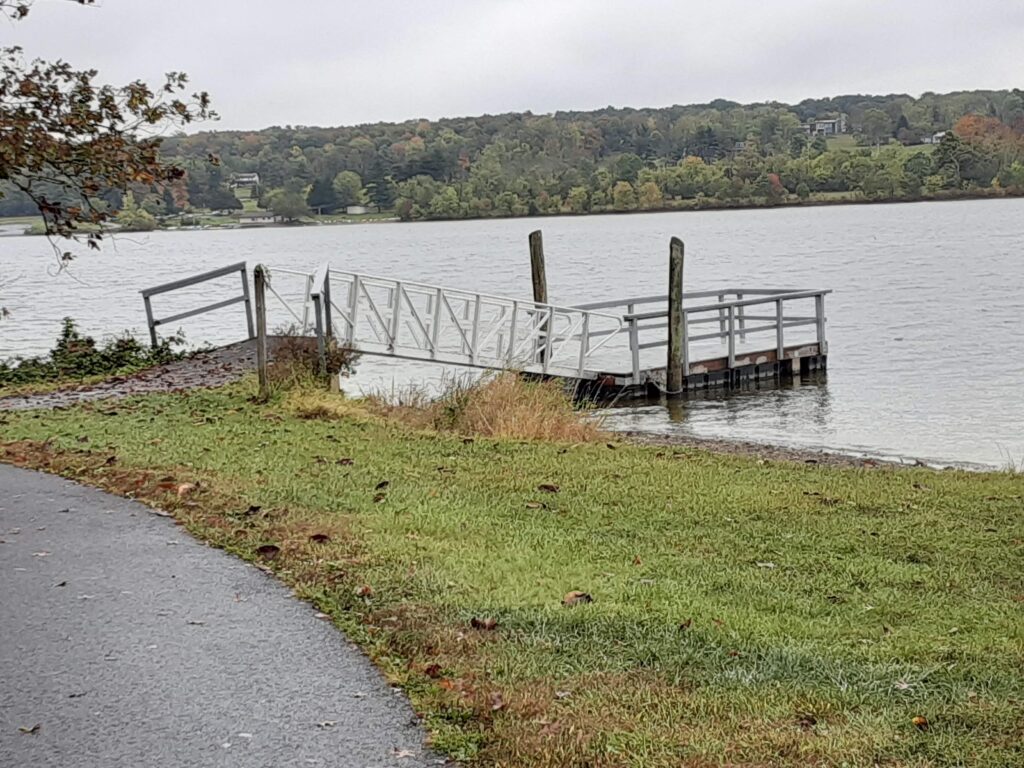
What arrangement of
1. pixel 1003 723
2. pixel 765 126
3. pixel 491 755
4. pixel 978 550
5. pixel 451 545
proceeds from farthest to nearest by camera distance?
pixel 765 126 < pixel 978 550 < pixel 451 545 < pixel 1003 723 < pixel 491 755

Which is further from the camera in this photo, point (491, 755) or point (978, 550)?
point (978, 550)

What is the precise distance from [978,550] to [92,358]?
15509 millimetres

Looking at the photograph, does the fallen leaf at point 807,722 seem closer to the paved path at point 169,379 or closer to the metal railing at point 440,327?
the paved path at point 169,379

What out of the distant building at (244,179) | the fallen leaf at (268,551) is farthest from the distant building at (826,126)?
the fallen leaf at (268,551)

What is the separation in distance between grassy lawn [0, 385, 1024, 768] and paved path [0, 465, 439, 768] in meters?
0.25

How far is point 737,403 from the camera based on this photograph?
2620 cm

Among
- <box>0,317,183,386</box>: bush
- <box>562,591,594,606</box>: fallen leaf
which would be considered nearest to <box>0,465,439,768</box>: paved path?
<box>562,591,594,606</box>: fallen leaf

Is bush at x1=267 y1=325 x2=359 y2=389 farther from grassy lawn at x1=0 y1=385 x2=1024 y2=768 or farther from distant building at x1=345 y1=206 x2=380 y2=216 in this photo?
distant building at x1=345 y1=206 x2=380 y2=216

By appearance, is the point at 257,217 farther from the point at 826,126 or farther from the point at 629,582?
the point at 629,582

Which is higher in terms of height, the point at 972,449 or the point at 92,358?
the point at 92,358

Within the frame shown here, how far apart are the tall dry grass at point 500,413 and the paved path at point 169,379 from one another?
261 centimetres

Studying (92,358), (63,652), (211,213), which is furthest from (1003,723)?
(211,213)

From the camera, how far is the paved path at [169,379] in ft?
55.4

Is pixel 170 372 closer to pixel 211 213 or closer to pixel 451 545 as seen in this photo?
pixel 451 545
